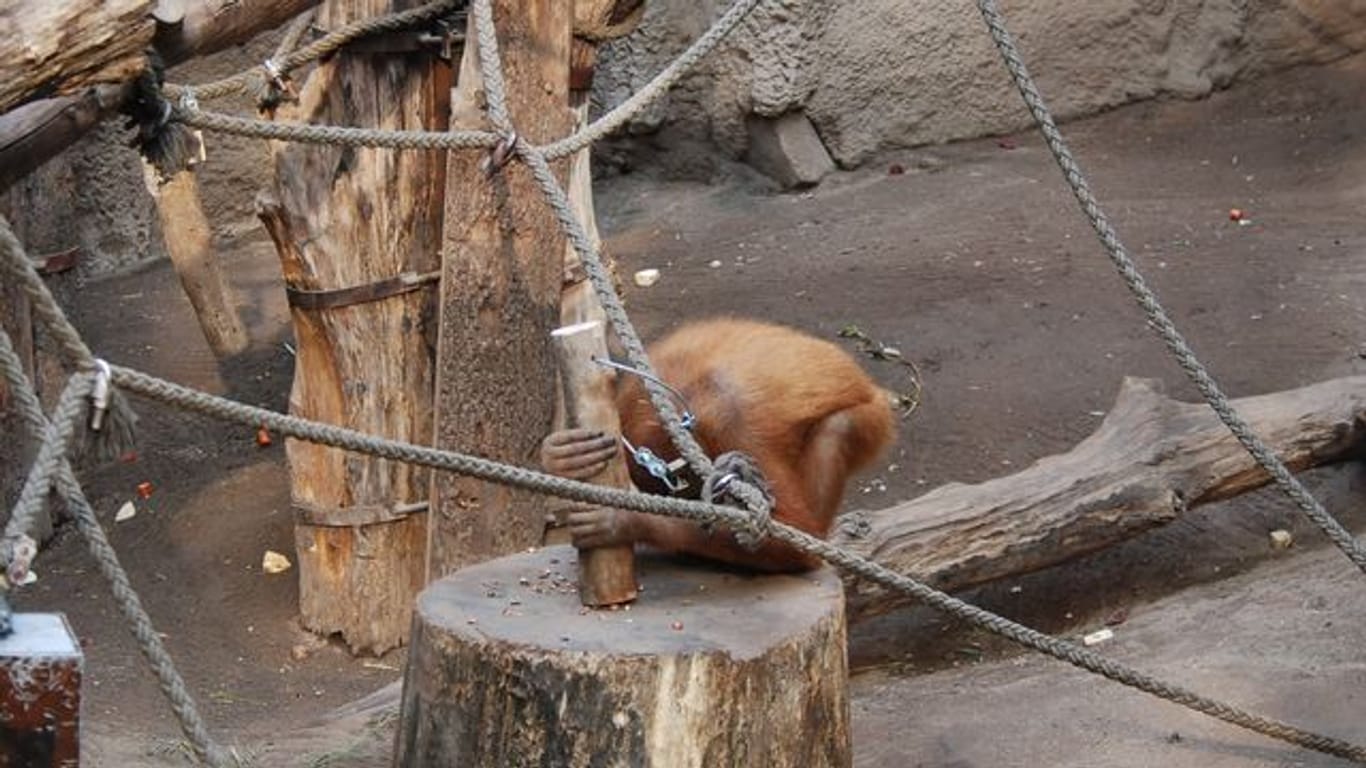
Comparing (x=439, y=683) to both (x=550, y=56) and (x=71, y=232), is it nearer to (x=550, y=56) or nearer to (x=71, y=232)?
(x=550, y=56)

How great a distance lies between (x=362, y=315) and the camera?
5.59 meters

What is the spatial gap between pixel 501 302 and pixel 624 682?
6.10 feet

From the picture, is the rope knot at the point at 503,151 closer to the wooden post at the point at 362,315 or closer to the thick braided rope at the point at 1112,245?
the thick braided rope at the point at 1112,245

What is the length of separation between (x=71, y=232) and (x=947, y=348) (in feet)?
9.60

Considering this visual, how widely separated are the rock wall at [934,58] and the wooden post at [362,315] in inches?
122

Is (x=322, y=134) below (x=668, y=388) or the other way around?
the other way around

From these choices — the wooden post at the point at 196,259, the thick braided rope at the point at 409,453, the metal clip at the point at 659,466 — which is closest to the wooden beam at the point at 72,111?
the thick braided rope at the point at 409,453

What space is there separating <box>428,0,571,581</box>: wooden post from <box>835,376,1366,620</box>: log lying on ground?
855 mm

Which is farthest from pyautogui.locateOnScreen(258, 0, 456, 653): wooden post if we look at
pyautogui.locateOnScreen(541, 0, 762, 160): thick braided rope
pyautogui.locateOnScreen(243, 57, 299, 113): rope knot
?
pyautogui.locateOnScreen(541, 0, 762, 160): thick braided rope

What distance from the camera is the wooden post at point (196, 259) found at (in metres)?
6.48

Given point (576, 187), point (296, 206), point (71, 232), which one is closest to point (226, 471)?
point (71, 232)

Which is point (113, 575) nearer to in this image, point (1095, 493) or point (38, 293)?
point (38, 293)

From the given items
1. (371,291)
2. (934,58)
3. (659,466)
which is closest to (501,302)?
(371,291)

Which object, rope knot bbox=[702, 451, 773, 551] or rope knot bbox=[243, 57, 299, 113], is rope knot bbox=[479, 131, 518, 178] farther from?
rope knot bbox=[243, 57, 299, 113]
